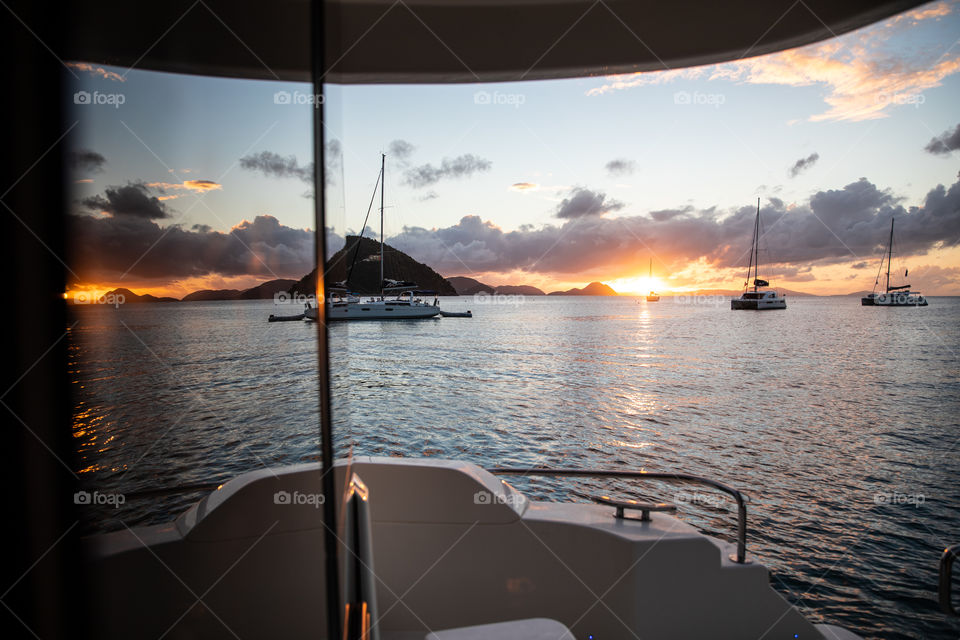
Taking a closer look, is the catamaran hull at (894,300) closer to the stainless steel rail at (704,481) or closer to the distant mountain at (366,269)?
the distant mountain at (366,269)

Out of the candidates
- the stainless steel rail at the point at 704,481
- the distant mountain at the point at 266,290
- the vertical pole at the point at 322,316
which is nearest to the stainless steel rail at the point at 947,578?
the stainless steel rail at the point at 704,481

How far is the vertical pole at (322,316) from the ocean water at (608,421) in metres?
0.02

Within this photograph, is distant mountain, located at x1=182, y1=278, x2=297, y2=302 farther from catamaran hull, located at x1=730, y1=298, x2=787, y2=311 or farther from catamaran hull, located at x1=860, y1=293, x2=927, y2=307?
catamaran hull, located at x1=860, y1=293, x2=927, y2=307

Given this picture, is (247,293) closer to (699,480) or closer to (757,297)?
(699,480)

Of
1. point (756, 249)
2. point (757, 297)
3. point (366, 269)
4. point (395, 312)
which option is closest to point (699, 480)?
point (366, 269)

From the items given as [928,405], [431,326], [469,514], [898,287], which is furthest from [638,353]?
[898,287]

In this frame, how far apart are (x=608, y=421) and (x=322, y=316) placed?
870 cm

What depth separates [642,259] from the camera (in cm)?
2986

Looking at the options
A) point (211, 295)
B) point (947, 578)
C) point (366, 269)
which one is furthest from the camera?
point (366, 269)

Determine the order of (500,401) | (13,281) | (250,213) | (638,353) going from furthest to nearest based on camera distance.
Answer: (638,353)
(500,401)
(250,213)
(13,281)

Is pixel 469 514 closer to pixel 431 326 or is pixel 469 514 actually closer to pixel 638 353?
pixel 638 353

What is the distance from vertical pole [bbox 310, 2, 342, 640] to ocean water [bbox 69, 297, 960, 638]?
2cm

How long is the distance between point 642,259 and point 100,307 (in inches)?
1252

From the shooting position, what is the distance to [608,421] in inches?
335
